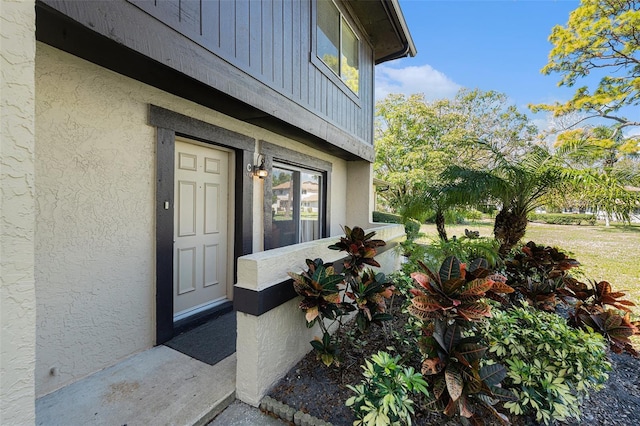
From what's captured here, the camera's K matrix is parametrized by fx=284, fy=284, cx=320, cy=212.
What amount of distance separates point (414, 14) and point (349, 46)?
8076 millimetres

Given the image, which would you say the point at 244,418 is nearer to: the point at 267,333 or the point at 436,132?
the point at 267,333

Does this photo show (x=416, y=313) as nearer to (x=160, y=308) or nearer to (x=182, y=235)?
(x=160, y=308)

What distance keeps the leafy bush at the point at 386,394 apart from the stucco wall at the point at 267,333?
0.79 metres

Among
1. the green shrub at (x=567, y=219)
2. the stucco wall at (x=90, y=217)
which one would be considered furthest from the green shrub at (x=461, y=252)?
the green shrub at (x=567, y=219)

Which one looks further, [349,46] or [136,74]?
[349,46]

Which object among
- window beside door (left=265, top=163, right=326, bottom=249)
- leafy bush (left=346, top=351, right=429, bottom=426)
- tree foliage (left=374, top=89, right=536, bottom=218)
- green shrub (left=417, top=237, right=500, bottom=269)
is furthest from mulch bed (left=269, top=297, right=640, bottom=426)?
tree foliage (left=374, top=89, right=536, bottom=218)

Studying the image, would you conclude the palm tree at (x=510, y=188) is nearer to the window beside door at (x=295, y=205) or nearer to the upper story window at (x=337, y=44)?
the window beside door at (x=295, y=205)

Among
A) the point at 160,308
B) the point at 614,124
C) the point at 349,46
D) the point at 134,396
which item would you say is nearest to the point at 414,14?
the point at 349,46

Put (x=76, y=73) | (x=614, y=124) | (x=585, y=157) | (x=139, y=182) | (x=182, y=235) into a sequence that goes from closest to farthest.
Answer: (x=76, y=73) → (x=139, y=182) → (x=182, y=235) → (x=585, y=157) → (x=614, y=124)

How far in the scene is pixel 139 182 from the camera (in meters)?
2.90

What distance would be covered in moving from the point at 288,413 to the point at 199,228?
2.48m

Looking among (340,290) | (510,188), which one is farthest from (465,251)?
(340,290)

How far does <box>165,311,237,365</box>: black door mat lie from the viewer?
2.94 metres

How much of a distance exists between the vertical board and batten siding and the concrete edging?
2842mm
